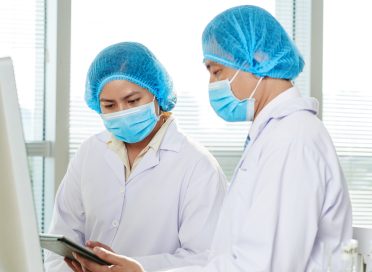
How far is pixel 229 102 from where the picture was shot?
5.82 ft

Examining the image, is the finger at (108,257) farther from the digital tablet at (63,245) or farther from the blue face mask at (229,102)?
the blue face mask at (229,102)

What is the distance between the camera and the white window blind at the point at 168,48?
11.2 feet

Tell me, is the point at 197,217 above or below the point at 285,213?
below

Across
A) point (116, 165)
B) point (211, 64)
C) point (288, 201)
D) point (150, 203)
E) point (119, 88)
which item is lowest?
point (150, 203)

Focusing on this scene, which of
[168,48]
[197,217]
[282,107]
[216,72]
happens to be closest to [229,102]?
[216,72]

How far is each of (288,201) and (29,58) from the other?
2.29 meters

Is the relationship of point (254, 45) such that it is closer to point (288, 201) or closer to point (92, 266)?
point (288, 201)

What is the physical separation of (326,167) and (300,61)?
0.40 metres

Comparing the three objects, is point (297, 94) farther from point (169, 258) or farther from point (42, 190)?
point (42, 190)

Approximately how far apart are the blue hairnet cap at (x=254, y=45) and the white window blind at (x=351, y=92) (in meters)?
2.10

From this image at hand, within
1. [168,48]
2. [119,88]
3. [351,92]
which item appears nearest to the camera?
[119,88]

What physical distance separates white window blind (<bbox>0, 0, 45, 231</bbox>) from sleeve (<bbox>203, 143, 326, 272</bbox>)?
2.09 metres

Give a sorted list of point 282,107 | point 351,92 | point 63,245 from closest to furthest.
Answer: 1. point 63,245
2. point 282,107
3. point 351,92

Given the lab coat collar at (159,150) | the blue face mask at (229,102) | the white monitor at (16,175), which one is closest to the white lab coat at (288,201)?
the blue face mask at (229,102)
